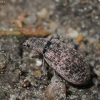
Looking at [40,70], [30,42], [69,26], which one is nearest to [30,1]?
[69,26]

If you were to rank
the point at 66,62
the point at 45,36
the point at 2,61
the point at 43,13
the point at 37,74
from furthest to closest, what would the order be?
the point at 43,13 < the point at 45,36 < the point at 37,74 < the point at 2,61 < the point at 66,62

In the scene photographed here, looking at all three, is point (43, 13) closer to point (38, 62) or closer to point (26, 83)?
point (38, 62)

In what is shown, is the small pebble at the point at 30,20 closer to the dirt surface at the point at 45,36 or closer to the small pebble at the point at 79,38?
the dirt surface at the point at 45,36

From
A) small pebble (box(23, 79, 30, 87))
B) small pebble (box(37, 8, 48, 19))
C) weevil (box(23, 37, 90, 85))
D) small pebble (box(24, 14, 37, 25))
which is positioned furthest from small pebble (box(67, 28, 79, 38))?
small pebble (box(23, 79, 30, 87))

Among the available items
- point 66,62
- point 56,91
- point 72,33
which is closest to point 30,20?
point 72,33

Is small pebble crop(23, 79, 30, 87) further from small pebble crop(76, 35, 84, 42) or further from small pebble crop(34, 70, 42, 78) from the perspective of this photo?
small pebble crop(76, 35, 84, 42)

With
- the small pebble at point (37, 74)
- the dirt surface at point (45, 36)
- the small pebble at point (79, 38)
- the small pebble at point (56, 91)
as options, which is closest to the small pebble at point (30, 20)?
the dirt surface at point (45, 36)

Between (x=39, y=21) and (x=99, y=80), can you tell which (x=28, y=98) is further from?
(x=39, y=21)
